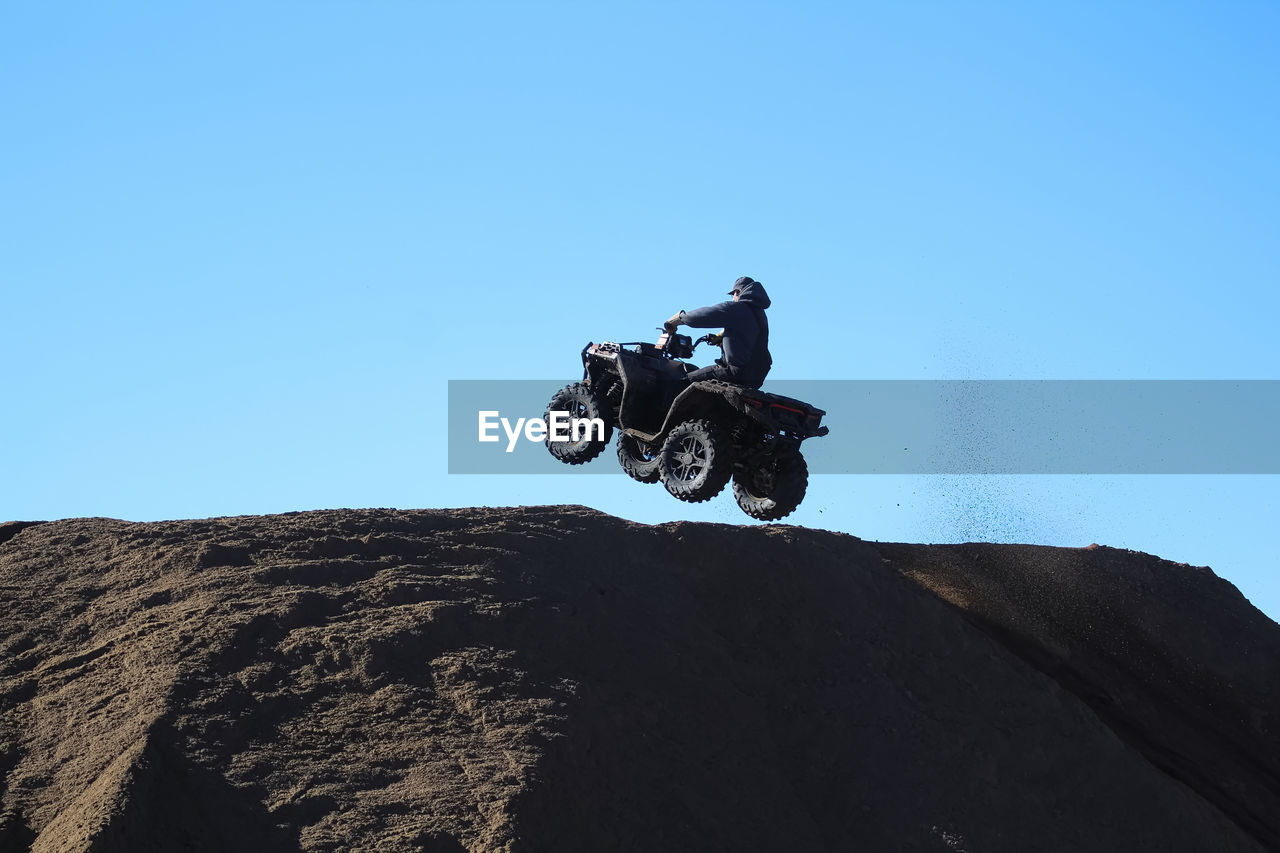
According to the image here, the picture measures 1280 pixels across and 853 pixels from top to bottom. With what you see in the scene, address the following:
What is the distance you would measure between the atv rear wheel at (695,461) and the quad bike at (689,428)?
0.01 metres

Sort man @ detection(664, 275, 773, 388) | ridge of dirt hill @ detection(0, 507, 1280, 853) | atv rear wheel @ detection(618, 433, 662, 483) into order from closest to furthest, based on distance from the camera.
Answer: ridge of dirt hill @ detection(0, 507, 1280, 853) < man @ detection(664, 275, 773, 388) < atv rear wheel @ detection(618, 433, 662, 483)

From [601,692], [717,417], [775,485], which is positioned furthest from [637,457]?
[601,692]

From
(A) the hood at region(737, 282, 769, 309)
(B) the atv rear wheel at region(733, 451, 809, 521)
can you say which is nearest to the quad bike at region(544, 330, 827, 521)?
(B) the atv rear wheel at region(733, 451, 809, 521)

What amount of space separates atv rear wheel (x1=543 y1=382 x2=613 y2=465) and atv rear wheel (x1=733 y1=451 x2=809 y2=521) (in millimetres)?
2128

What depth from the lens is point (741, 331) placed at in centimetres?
1494

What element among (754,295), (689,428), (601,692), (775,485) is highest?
(754,295)

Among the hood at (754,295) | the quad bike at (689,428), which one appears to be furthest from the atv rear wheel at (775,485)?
the hood at (754,295)

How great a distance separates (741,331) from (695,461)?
1.46 meters

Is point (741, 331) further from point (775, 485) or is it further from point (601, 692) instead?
point (601, 692)

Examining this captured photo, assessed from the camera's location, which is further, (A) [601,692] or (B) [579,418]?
(B) [579,418]

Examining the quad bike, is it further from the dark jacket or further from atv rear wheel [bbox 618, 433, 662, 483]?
the dark jacket

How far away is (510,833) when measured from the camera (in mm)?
9602

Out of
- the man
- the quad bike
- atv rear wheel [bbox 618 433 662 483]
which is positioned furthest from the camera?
atv rear wheel [bbox 618 433 662 483]

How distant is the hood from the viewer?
49.5 ft
